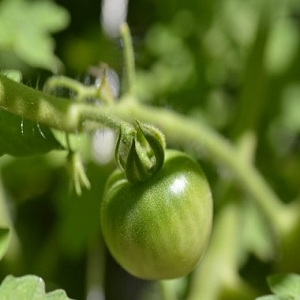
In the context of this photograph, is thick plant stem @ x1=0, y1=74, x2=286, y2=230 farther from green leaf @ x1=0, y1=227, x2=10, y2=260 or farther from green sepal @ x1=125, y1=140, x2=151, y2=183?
green leaf @ x1=0, y1=227, x2=10, y2=260

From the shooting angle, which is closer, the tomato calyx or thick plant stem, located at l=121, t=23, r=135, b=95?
the tomato calyx

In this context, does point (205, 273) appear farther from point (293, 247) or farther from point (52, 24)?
point (52, 24)

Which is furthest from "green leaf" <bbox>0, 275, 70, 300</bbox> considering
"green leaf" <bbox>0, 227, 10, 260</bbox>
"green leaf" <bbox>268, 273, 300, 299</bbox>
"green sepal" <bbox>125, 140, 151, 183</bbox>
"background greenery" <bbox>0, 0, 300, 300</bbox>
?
"background greenery" <bbox>0, 0, 300, 300</bbox>

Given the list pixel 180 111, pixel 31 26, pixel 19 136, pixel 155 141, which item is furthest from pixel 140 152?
pixel 180 111

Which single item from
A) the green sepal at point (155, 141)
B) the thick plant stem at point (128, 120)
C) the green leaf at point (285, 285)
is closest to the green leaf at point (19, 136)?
the thick plant stem at point (128, 120)

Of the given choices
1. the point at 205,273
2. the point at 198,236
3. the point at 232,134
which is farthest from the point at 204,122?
the point at 198,236

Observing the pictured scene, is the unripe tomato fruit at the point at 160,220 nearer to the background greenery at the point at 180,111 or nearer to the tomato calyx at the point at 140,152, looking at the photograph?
the tomato calyx at the point at 140,152
